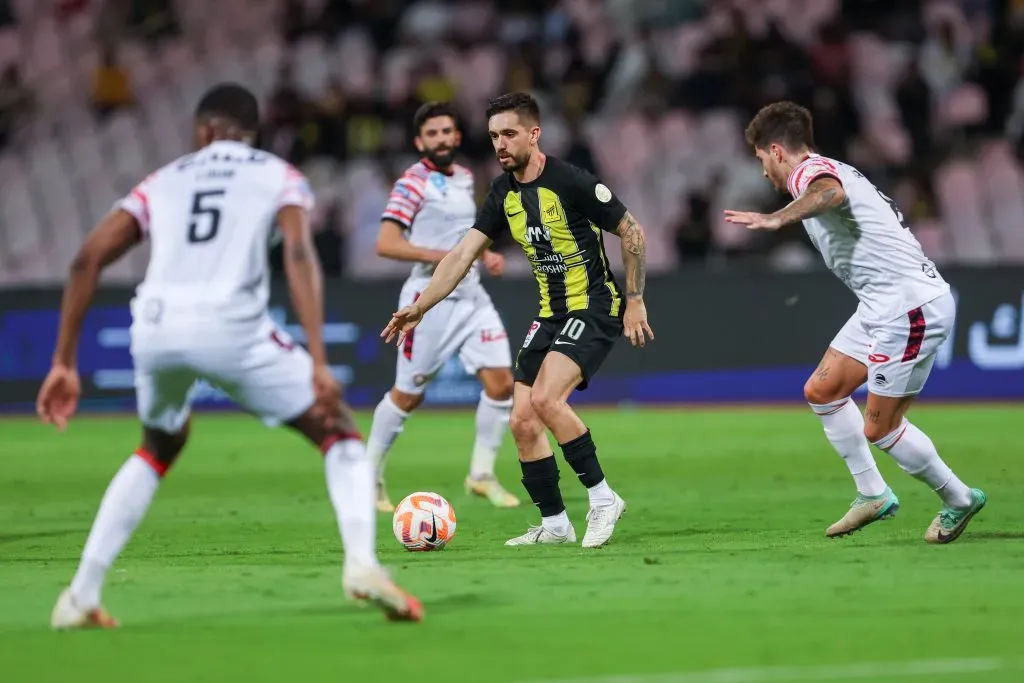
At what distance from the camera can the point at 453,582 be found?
7344 mm

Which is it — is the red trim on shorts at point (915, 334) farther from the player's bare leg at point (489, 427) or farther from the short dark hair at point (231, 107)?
the short dark hair at point (231, 107)

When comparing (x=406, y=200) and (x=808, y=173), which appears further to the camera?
(x=406, y=200)

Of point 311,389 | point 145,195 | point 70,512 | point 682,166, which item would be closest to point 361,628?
point 311,389

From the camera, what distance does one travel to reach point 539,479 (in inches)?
351

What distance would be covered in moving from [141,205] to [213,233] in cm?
34

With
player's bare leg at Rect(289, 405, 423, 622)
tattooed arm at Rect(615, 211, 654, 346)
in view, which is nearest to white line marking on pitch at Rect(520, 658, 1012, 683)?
player's bare leg at Rect(289, 405, 423, 622)

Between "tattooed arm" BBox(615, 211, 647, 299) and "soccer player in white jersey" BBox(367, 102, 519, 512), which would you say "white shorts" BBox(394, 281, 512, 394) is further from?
"tattooed arm" BBox(615, 211, 647, 299)

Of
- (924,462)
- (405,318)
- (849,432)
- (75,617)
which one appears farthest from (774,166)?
(75,617)

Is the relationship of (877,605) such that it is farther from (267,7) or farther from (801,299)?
(267,7)

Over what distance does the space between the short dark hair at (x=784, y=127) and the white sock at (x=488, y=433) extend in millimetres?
3605

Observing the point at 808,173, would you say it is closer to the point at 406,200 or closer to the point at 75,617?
the point at 406,200

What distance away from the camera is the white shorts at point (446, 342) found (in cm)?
1163

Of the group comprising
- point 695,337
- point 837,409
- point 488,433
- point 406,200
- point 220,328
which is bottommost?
point 695,337

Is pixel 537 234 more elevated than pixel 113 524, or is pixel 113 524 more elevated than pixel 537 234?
pixel 537 234
